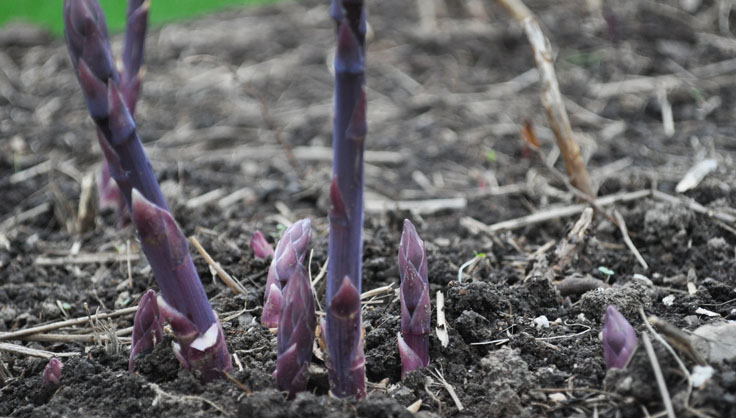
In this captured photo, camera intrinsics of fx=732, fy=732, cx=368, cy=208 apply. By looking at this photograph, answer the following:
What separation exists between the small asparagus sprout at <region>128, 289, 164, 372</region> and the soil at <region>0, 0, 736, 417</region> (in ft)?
0.19

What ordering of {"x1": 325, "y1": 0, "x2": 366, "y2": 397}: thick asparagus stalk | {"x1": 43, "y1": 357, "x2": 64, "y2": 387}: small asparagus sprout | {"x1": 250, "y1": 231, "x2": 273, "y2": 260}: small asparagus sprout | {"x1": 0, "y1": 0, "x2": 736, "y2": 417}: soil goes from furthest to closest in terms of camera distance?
{"x1": 250, "y1": 231, "x2": 273, "y2": 260}: small asparagus sprout, {"x1": 43, "y1": 357, "x2": 64, "y2": 387}: small asparagus sprout, {"x1": 0, "y1": 0, "x2": 736, "y2": 417}: soil, {"x1": 325, "y1": 0, "x2": 366, "y2": 397}: thick asparagus stalk

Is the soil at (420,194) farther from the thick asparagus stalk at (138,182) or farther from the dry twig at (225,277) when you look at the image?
the thick asparagus stalk at (138,182)

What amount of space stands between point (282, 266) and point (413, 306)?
50cm

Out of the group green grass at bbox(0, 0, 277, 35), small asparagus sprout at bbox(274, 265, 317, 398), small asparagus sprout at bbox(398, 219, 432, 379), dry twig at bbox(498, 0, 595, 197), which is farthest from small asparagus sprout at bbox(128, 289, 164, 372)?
green grass at bbox(0, 0, 277, 35)

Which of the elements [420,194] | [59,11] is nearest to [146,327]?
[420,194]

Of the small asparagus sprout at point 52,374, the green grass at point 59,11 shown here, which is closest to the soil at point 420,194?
the small asparagus sprout at point 52,374

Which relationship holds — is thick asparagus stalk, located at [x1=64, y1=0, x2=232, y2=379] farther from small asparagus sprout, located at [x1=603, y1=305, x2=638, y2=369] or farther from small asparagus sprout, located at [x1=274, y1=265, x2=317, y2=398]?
small asparagus sprout, located at [x1=603, y1=305, x2=638, y2=369]

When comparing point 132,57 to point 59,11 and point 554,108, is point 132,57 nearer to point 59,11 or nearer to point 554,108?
point 554,108

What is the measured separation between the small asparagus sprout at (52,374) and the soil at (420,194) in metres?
0.03

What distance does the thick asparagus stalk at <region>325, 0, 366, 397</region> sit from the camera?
1.74 meters

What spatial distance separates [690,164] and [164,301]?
348 cm

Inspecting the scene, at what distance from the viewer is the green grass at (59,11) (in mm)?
7484

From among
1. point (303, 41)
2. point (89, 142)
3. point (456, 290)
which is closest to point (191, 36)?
point (303, 41)

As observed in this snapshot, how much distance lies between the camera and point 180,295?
6.84ft
